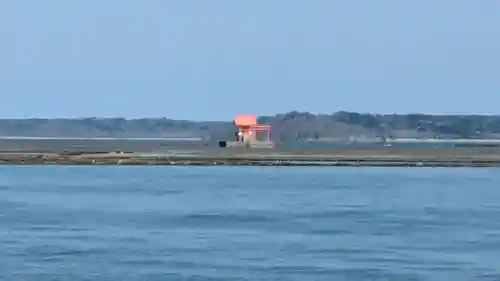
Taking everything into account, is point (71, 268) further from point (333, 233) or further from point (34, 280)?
point (333, 233)

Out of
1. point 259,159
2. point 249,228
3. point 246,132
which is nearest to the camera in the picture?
point 249,228

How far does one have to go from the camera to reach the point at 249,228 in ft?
109

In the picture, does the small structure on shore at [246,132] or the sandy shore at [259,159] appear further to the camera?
the small structure on shore at [246,132]

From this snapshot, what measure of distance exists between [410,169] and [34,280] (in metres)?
40.8

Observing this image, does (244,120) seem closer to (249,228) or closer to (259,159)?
(259,159)

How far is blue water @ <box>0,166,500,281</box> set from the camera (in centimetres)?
2591

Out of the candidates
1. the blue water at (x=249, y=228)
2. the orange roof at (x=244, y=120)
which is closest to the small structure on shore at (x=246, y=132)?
the orange roof at (x=244, y=120)

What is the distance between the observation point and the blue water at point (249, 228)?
2591cm

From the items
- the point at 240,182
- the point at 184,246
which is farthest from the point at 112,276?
the point at 240,182

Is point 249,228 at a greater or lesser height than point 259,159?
lesser

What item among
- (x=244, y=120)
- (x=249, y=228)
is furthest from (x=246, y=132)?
(x=249, y=228)

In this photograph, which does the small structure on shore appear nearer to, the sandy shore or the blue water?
the sandy shore

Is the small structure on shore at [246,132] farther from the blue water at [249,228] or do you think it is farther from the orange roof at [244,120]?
the blue water at [249,228]

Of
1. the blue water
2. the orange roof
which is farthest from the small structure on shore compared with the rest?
the blue water
